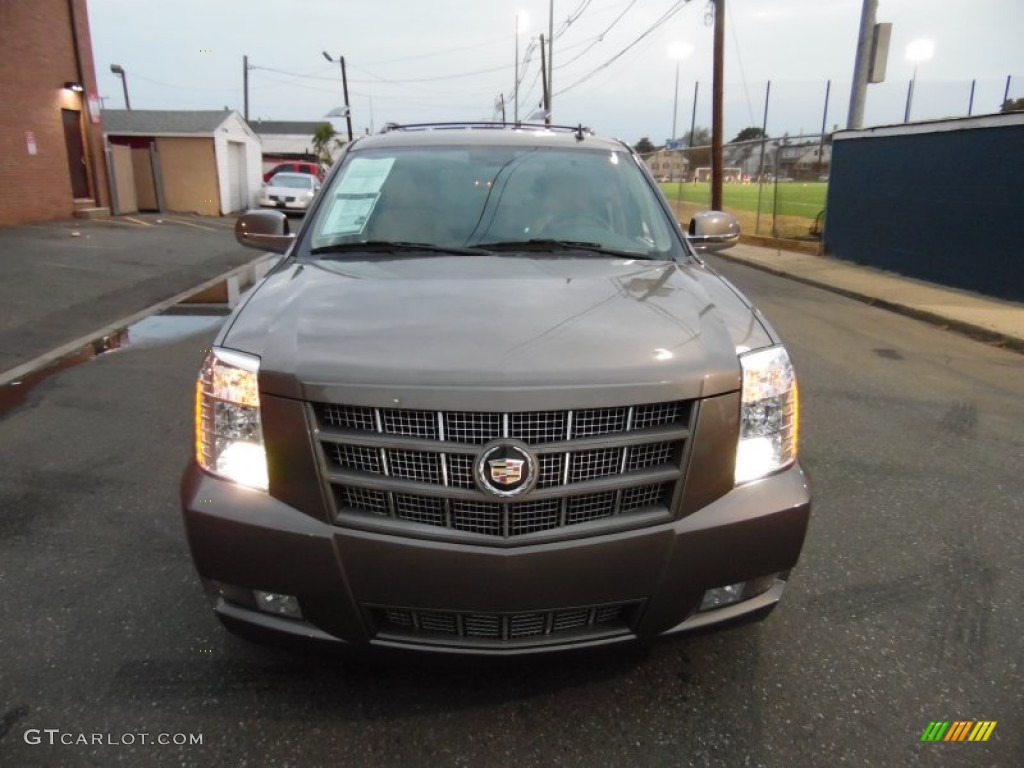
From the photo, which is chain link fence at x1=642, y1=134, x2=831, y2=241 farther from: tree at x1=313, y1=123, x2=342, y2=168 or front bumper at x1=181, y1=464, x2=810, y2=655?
tree at x1=313, y1=123, x2=342, y2=168

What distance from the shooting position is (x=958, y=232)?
12312 millimetres

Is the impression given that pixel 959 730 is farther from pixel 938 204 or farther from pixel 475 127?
pixel 938 204

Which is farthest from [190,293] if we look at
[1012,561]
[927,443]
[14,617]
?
[1012,561]

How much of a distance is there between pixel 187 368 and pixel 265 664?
467 centimetres

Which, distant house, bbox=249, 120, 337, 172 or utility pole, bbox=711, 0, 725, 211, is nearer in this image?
utility pole, bbox=711, 0, 725, 211

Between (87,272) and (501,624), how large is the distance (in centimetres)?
1186

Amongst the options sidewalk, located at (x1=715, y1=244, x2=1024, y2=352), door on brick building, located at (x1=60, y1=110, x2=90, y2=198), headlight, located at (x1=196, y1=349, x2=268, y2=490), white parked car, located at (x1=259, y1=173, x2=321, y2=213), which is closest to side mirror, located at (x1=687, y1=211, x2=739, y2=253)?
headlight, located at (x1=196, y1=349, x2=268, y2=490)

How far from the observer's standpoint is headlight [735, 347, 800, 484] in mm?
2328

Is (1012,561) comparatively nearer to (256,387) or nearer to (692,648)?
(692,648)

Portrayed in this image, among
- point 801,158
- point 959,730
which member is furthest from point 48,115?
point 959,730

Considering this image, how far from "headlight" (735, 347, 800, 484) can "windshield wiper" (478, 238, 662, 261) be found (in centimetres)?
103

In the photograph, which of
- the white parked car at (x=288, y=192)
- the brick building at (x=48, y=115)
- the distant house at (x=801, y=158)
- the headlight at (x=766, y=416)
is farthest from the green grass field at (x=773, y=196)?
the headlight at (x=766, y=416)

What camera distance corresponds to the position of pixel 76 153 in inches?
806

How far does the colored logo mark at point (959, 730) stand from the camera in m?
2.41
